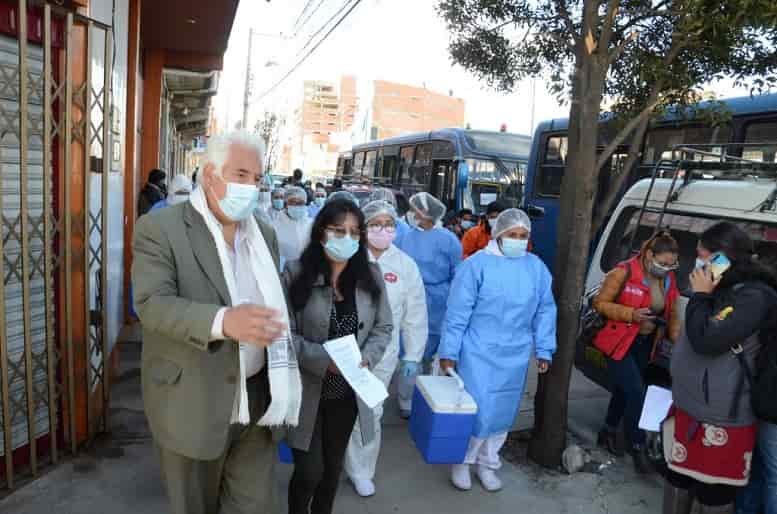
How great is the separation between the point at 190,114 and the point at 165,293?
19.9m

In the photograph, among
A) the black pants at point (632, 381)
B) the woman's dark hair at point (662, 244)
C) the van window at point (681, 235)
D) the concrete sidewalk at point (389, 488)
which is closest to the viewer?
the concrete sidewalk at point (389, 488)

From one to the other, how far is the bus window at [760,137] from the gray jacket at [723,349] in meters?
4.76

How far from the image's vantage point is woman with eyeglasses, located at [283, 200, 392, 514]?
2717mm

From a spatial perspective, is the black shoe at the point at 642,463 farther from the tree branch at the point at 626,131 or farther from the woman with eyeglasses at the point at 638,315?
the tree branch at the point at 626,131

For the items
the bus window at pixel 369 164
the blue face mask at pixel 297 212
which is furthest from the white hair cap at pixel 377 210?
the bus window at pixel 369 164

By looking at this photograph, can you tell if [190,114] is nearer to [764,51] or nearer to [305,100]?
[764,51]

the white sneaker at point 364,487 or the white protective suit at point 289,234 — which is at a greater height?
the white protective suit at point 289,234

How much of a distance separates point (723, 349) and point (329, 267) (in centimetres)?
173

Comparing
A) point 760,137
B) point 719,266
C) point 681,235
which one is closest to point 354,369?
point 719,266

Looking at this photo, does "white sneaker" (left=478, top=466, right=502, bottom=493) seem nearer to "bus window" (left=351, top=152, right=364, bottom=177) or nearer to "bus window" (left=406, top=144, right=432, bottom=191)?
"bus window" (left=406, top=144, right=432, bottom=191)

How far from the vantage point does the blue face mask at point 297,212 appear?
638cm

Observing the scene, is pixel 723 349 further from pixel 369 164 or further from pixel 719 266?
pixel 369 164

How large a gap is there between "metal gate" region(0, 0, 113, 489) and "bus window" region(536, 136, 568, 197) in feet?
26.4

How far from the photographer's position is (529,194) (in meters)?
11.0
